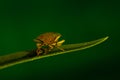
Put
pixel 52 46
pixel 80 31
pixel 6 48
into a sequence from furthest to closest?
1. pixel 80 31
2. pixel 6 48
3. pixel 52 46

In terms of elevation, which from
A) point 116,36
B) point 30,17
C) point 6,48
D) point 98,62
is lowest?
point 98,62

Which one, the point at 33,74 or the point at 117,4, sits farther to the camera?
the point at 117,4

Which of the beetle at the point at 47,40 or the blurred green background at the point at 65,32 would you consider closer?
the beetle at the point at 47,40

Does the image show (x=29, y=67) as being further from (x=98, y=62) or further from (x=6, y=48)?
(x=98, y=62)

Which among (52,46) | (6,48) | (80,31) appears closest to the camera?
(52,46)

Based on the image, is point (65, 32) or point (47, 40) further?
point (65, 32)

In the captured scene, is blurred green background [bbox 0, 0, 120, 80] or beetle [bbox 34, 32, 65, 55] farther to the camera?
blurred green background [bbox 0, 0, 120, 80]

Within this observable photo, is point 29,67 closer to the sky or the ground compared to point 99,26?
closer to the ground

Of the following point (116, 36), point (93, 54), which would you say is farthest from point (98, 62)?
point (116, 36)
